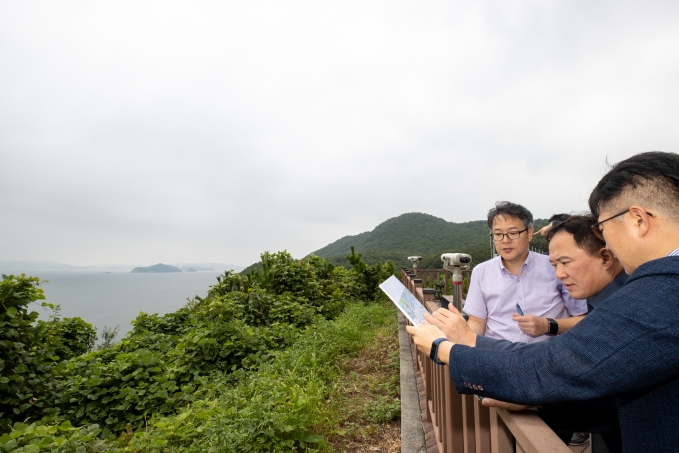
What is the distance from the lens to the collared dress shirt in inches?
84.0

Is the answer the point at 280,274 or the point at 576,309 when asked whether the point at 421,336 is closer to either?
the point at 576,309

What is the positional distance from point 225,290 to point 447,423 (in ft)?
24.0

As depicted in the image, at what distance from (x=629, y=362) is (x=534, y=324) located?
1.31 m

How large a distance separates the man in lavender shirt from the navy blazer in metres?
1.33

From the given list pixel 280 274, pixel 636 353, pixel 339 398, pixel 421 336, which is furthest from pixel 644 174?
pixel 280 274

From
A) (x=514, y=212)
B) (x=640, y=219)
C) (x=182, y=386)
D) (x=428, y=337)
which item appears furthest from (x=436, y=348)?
(x=182, y=386)

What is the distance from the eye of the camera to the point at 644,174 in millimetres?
920

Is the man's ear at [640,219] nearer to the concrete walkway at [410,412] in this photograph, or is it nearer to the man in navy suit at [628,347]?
the man in navy suit at [628,347]

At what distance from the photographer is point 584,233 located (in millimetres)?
1685

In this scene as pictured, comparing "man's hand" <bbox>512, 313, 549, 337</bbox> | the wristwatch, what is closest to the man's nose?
"man's hand" <bbox>512, 313, 549, 337</bbox>

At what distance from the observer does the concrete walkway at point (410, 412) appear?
2.45 m

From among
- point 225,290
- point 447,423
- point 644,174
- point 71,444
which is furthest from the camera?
point 225,290

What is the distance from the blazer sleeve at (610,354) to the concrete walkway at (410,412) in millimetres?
1930

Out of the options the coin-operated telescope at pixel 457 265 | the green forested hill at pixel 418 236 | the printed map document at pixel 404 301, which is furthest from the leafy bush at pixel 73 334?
the green forested hill at pixel 418 236
